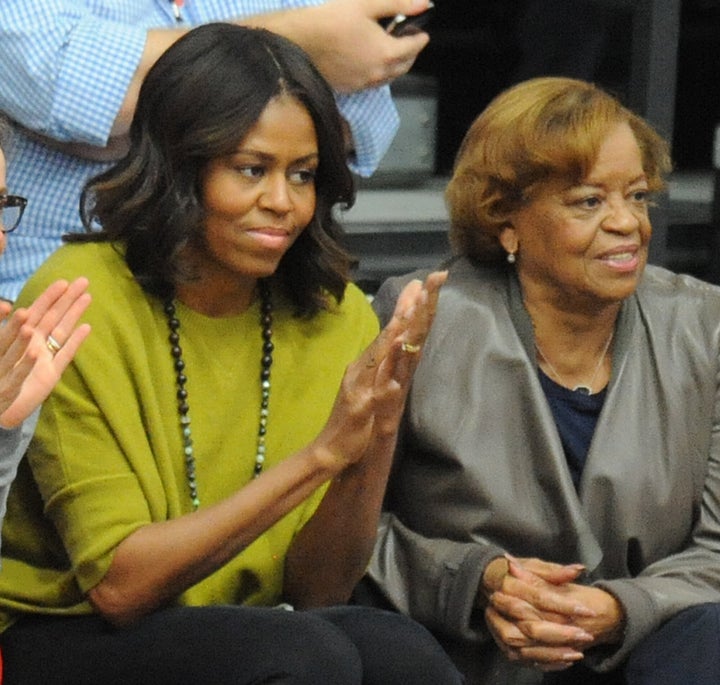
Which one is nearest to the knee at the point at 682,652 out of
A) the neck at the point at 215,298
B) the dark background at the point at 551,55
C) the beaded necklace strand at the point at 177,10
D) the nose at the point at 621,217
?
the nose at the point at 621,217

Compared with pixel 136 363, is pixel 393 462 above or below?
below

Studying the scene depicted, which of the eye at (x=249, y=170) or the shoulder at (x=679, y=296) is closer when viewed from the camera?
the eye at (x=249, y=170)

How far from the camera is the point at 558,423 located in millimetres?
3072

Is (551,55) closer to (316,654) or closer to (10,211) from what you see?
(10,211)

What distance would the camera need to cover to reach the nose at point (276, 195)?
266cm

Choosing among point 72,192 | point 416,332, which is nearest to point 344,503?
point 416,332

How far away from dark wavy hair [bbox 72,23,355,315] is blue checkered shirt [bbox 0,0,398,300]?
0.16m

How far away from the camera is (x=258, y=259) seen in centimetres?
270

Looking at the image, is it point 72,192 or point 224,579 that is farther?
point 72,192

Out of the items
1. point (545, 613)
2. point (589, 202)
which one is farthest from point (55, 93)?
point (545, 613)

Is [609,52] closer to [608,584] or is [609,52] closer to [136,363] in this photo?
[608,584]

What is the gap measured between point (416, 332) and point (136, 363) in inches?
16.3

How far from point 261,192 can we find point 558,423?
73cm

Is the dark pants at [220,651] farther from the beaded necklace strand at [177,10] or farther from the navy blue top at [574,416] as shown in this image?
the beaded necklace strand at [177,10]
